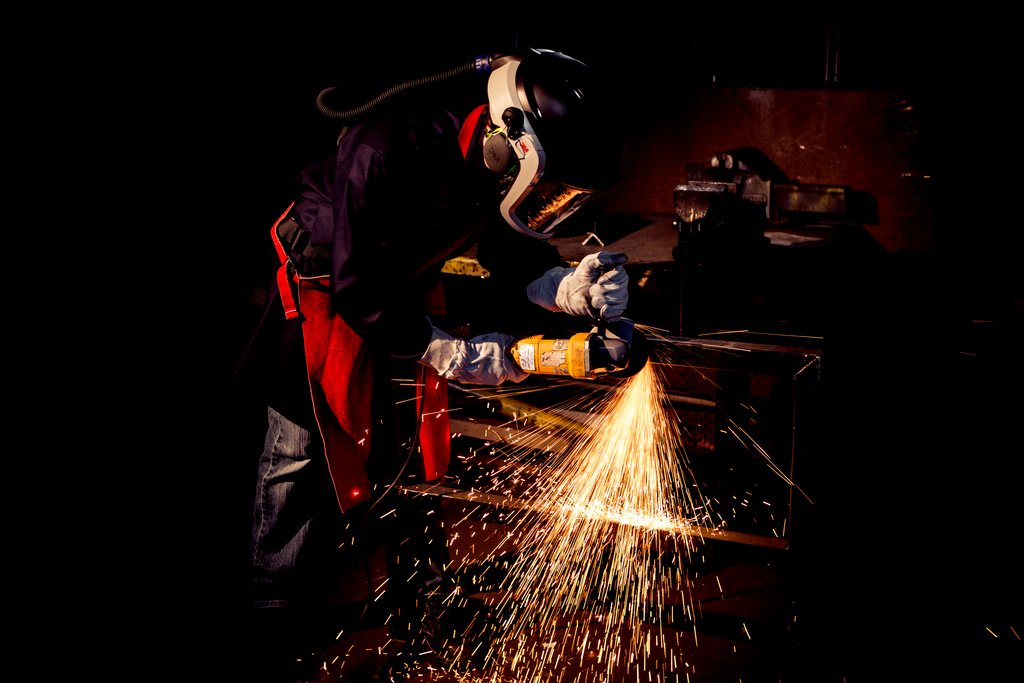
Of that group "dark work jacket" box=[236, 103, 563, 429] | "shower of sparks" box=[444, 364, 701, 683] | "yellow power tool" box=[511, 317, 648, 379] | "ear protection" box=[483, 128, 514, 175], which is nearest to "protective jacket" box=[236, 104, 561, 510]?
"dark work jacket" box=[236, 103, 563, 429]

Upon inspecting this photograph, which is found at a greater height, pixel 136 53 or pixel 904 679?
pixel 136 53

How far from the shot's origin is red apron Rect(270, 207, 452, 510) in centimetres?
238

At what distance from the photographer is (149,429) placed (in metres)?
3.45

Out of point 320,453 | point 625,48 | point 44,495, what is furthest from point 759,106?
point 44,495

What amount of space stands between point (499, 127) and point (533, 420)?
163 centimetres

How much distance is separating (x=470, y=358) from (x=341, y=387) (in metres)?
0.44

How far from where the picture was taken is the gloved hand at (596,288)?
2.35 m

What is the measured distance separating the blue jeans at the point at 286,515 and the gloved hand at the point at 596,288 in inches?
40.0

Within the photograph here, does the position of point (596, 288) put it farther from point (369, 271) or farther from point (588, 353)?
point (369, 271)

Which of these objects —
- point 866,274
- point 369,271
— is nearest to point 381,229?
point 369,271

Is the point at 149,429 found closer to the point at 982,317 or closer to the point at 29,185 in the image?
the point at 29,185

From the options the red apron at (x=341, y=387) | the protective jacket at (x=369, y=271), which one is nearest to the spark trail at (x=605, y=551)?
the red apron at (x=341, y=387)

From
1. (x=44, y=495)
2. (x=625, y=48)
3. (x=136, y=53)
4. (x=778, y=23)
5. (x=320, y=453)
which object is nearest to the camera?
(x=320, y=453)

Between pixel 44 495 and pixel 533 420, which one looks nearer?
pixel 44 495
